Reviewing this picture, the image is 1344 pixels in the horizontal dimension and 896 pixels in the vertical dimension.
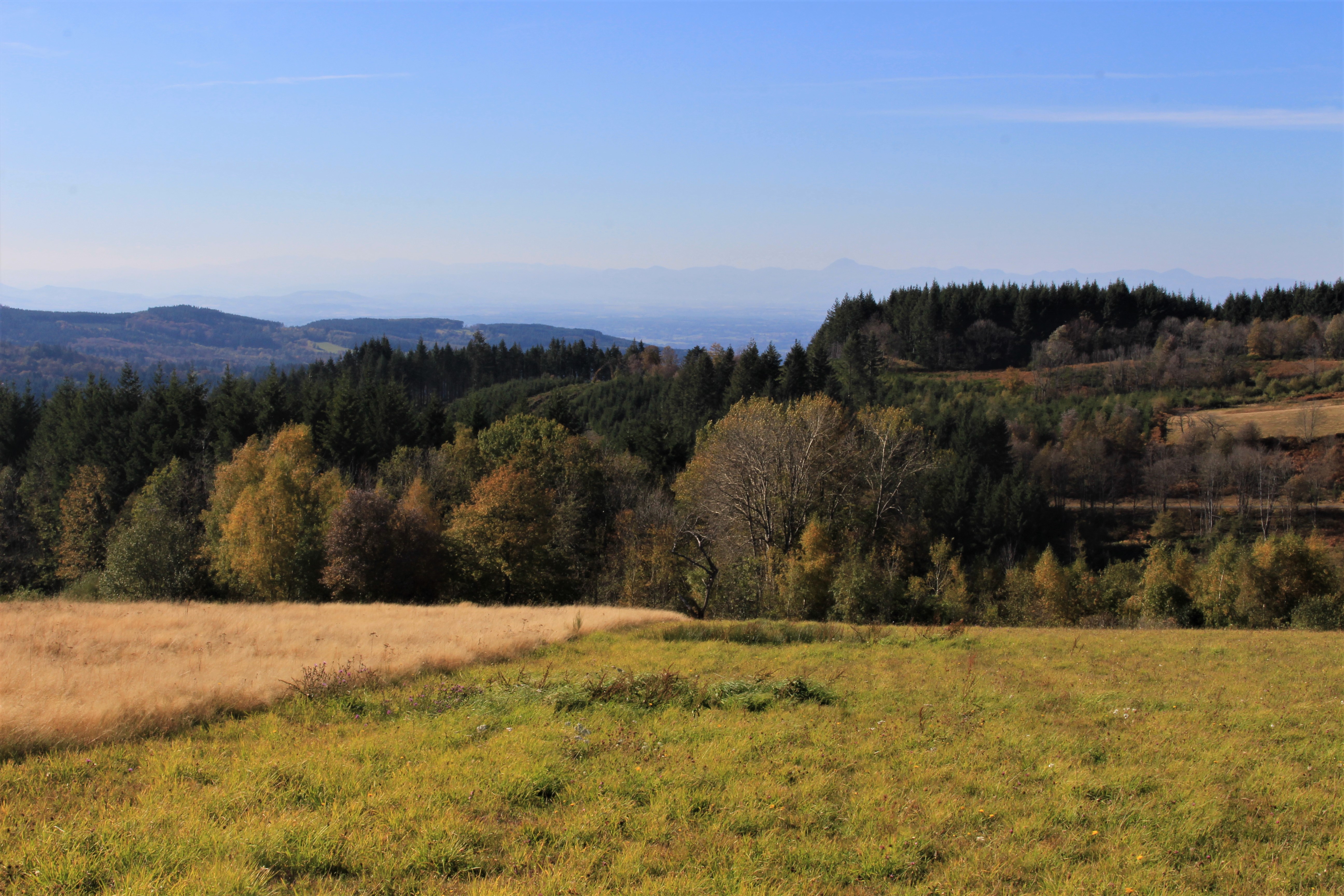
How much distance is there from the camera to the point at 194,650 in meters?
15.4

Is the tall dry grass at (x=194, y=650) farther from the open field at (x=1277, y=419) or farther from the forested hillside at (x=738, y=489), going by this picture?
the open field at (x=1277, y=419)

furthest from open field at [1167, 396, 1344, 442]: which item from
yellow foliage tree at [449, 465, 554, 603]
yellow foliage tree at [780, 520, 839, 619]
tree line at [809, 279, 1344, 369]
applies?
yellow foliage tree at [449, 465, 554, 603]

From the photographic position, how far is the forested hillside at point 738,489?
41062 millimetres

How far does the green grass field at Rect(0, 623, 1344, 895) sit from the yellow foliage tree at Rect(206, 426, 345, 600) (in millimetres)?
30660

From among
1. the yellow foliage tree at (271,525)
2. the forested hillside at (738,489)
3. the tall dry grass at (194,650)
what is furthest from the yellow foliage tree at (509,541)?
the tall dry grass at (194,650)

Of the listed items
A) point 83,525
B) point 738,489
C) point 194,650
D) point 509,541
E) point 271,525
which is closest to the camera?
point 194,650

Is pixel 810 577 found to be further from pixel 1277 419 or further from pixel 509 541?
pixel 1277 419

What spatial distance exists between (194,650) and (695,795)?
12551mm

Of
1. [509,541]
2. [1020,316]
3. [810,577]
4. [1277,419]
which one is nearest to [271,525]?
[509,541]

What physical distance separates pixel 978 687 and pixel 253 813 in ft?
39.6

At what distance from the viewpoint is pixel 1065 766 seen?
9391 millimetres

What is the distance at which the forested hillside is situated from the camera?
41062 millimetres

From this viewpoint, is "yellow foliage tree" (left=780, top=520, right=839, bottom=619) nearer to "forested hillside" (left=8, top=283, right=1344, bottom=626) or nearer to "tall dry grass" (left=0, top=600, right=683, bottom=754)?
"forested hillside" (left=8, top=283, right=1344, bottom=626)

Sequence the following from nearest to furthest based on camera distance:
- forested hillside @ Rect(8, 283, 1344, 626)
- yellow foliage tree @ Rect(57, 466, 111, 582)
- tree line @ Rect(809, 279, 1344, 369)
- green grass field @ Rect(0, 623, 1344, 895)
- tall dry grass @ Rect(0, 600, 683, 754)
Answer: green grass field @ Rect(0, 623, 1344, 895) < tall dry grass @ Rect(0, 600, 683, 754) < forested hillside @ Rect(8, 283, 1344, 626) < yellow foliage tree @ Rect(57, 466, 111, 582) < tree line @ Rect(809, 279, 1344, 369)
